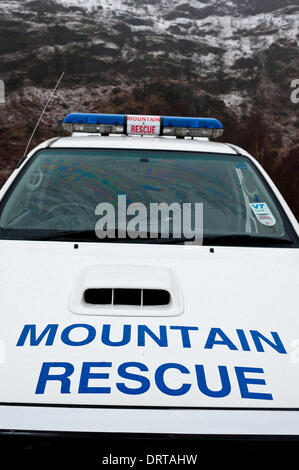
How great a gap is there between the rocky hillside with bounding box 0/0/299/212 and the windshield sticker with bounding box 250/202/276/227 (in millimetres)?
18232

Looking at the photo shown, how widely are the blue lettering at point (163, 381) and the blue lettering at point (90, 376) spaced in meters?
0.14

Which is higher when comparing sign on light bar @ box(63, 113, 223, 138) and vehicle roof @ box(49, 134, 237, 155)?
sign on light bar @ box(63, 113, 223, 138)

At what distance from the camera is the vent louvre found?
1587 mm

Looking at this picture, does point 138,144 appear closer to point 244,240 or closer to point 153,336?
point 244,240

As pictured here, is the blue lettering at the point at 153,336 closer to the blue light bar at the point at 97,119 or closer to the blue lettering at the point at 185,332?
the blue lettering at the point at 185,332

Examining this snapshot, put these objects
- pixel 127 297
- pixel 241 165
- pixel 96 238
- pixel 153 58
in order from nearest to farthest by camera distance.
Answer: pixel 127 297, pixel 96 238, pixel 241 165, pixel 153 58

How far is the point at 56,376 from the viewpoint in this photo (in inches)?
47.7

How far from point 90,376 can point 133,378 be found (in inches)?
4.6

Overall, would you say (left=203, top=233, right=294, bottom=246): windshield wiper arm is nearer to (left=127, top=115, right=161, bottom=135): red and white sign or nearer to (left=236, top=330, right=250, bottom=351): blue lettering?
(left=236, top=330, right=250, bottom=351): blue lettering

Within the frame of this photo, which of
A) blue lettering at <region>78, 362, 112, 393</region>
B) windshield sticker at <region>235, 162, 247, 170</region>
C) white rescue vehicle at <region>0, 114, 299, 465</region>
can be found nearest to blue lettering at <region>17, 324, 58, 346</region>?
white rescue vehicle at <region>0, 114, 299, 465</region>

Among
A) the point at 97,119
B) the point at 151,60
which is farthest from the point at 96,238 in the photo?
the point at 151,60

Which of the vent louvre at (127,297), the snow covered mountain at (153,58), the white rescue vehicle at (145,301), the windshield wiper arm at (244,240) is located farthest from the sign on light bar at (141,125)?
the snow covered mountain at (153,58)

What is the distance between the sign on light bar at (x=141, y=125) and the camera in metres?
2.91

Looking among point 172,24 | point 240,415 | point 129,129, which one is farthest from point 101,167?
point 172,24
